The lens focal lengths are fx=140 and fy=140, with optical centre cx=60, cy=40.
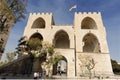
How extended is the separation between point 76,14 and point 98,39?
8.70m

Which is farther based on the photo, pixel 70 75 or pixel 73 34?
pixel 73 34

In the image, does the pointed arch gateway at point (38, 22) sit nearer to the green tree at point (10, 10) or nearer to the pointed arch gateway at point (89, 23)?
the pointed arch gateway at point (89, 23)

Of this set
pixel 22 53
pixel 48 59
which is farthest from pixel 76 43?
pixel 22 53

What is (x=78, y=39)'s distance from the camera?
3188 cm

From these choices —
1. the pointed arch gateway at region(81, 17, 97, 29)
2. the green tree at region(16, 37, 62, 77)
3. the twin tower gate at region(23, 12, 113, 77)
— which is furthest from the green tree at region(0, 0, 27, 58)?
the pointed arch gateway at region(81, 17, 97, 29)

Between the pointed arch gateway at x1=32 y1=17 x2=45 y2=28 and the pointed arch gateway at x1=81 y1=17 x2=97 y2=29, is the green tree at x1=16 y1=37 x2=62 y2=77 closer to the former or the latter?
the pointed arch gateway at x1=32 y1=17 x2=45 y2=28

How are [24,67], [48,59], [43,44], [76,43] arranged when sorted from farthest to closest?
[76,43], [24,67], [43,44], [48,59]

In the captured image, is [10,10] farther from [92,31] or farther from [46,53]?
[92,31]

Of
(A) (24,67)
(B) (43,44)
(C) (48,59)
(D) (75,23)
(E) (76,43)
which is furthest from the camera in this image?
(D) (75,23)

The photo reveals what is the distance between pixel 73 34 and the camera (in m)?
31.5

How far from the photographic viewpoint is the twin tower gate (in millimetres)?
28236

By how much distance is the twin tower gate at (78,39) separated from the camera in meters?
28.2

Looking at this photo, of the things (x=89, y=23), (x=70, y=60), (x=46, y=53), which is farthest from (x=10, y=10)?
(x=89, y=23)

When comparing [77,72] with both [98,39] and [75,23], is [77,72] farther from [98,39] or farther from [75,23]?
[75,23]
